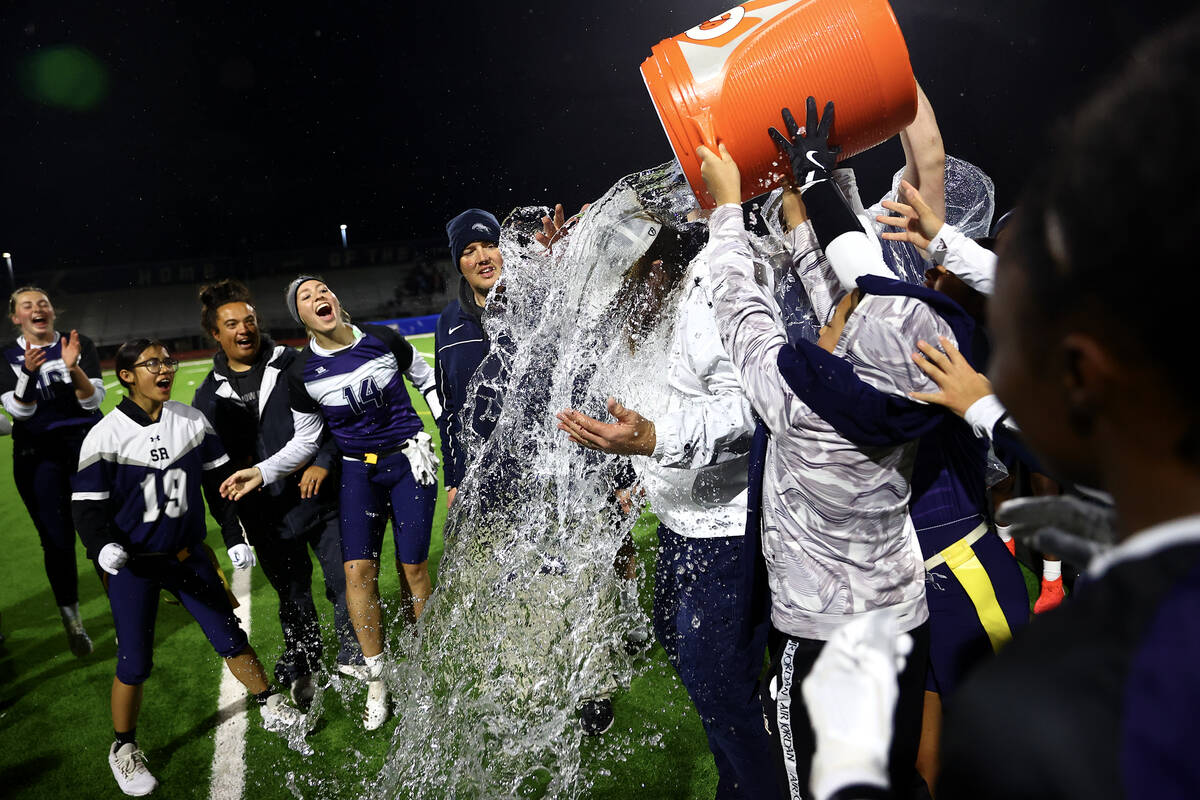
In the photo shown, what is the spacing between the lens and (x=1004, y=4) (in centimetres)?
1280

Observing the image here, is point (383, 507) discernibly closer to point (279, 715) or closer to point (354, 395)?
point (354, 395)

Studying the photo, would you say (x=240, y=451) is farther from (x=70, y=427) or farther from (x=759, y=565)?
(x=759, y=565)

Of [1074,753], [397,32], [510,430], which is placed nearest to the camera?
[1074,753]

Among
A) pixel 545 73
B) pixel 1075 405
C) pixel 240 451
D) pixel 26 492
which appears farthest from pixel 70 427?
pixel 545 73

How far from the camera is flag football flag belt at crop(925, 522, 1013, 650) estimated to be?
1.79 meters

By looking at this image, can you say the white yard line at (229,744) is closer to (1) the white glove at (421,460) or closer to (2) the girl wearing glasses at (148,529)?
(2) the girl wearing glasses at (148,529)

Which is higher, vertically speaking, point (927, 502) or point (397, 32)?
point (397, 32)

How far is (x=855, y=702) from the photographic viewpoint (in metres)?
0.76

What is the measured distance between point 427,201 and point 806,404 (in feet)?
113

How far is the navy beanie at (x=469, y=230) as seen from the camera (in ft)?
12.3

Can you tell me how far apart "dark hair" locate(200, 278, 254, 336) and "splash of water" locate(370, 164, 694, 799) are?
140 cm

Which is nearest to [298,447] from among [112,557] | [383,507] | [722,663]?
[383,507]

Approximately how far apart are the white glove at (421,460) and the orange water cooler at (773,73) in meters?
2.11

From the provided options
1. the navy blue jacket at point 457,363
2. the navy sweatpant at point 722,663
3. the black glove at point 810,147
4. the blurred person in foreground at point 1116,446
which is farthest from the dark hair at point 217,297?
the blurred person in foreground at point 1116,446
